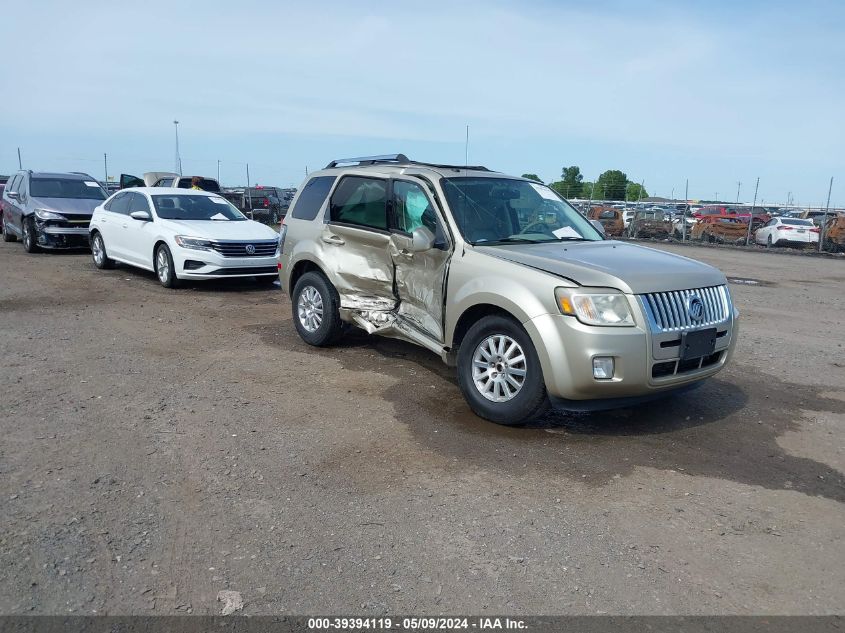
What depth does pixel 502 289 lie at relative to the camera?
523 centimetres

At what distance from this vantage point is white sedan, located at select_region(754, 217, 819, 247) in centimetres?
2506

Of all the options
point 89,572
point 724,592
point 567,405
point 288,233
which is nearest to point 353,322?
point 288,233

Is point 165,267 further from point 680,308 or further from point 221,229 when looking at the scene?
point 680,308

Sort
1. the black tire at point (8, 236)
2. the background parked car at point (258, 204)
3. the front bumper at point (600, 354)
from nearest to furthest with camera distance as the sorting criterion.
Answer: the front bumper at point (600, 354)
the black tire at point (8, 236)
the background parked car at point (258, 204)

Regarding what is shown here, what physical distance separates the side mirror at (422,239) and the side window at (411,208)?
0.62ft

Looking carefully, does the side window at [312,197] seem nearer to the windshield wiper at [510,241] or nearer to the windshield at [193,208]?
the windshield wiper at [510,241]

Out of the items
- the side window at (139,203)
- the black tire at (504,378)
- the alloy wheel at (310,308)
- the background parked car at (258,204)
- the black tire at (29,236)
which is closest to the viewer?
the black tire at (504,378)

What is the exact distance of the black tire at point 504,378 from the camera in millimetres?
5059

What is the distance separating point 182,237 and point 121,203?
2757 mm

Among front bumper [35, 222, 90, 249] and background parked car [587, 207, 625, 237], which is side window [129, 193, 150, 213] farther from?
background parked car [587, 207, 625, 237]

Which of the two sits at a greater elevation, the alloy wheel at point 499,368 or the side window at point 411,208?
the side window at point 411,208

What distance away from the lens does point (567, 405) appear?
4977mm

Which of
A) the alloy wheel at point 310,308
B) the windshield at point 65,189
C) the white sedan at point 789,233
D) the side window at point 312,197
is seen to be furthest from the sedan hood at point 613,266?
the white sedan at point 789,233

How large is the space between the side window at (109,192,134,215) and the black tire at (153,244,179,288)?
1.66 m
